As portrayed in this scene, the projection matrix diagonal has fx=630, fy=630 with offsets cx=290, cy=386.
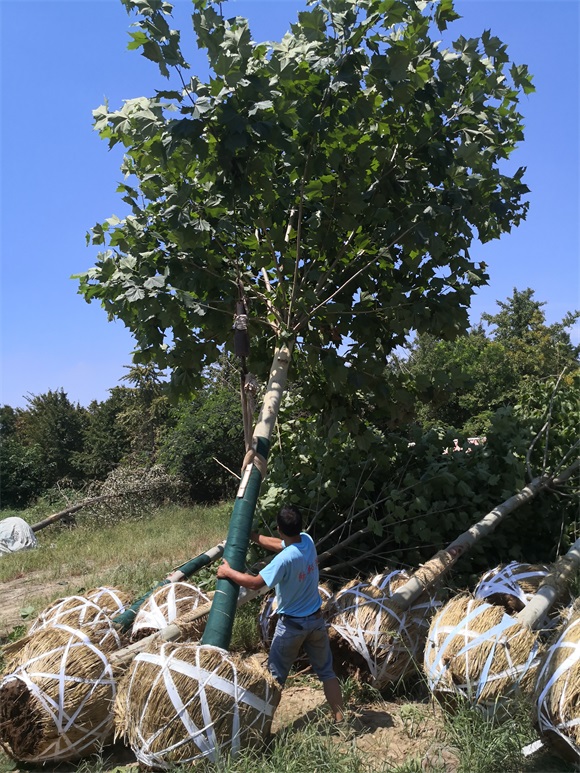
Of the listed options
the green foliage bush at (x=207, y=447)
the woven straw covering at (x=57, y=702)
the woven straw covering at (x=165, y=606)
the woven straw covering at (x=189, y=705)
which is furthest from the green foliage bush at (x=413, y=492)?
the green foliage bush at (x=207, y=447)

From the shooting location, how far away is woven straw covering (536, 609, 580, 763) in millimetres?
3256

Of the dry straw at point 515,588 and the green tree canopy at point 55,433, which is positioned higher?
the green tree canopy at point 55,433

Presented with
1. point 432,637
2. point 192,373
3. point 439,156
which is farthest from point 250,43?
point 432,637

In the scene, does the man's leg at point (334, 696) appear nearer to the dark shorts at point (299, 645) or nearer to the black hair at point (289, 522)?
the dark shorts at point (299, 645)

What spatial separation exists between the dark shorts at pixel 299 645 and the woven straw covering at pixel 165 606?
921 mm

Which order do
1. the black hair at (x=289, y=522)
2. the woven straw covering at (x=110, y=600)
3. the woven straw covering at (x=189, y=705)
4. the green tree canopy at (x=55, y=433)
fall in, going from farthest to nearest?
the green tree canopy at (x=55, y=433) < the woven straw covering at (x=110, y=600) < the black hair at (x=289, y=522) < the woven straw covering at (x=189, y=705)

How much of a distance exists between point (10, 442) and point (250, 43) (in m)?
29.7

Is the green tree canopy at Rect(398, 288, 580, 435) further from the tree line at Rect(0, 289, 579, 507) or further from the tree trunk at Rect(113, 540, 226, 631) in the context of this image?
the tree trunk at Rect(113, 540, 226, 631)

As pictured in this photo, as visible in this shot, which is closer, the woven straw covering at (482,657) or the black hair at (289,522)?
the woven straw covering at (482,657)

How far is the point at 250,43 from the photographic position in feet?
14.2

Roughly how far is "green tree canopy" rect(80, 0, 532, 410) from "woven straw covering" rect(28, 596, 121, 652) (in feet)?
7.12

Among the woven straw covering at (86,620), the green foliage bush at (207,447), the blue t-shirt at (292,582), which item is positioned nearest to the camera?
the blue t-shirt at (292,582)

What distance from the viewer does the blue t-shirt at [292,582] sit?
431 cm

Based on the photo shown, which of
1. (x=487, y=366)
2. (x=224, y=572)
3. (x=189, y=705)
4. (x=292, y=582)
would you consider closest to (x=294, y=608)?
(x=292, y=582)
